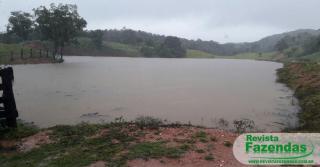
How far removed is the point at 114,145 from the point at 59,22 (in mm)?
41276

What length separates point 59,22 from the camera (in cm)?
4516

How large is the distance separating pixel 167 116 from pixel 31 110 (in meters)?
5.20

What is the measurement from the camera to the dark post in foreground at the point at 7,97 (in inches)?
329

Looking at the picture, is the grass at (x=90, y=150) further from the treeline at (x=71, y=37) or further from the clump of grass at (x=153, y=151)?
the treeline at (x=71, y=37)

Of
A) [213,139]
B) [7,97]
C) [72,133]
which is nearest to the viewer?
[213,139]

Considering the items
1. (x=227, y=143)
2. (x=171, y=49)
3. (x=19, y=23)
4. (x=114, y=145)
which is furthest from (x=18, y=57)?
(x=171, y=49)

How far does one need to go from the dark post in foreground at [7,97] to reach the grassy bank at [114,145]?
411mm

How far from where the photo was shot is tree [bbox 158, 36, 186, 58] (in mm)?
93000

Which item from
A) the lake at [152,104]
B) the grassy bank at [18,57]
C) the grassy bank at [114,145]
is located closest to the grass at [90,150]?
the grassy bank at [114,145]

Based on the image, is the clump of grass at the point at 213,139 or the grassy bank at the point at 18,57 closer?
the clump of grass at the point at 213,139

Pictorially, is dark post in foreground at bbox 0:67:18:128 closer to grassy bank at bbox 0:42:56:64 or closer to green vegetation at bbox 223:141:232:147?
green vegetation at bbox 223:141:232:147

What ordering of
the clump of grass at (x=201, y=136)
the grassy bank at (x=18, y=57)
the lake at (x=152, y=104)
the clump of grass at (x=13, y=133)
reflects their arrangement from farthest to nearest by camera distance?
the grassy bank at (x=18, y=57)
the lake at (x=152, y=104)
the clump of grass at (x=13, y=133)
the clump of grass at (x=201, y=136)

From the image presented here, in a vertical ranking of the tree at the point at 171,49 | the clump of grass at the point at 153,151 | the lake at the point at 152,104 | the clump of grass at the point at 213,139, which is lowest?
the lake at the point at 152,104

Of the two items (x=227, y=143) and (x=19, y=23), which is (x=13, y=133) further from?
(x=19, y=23)
